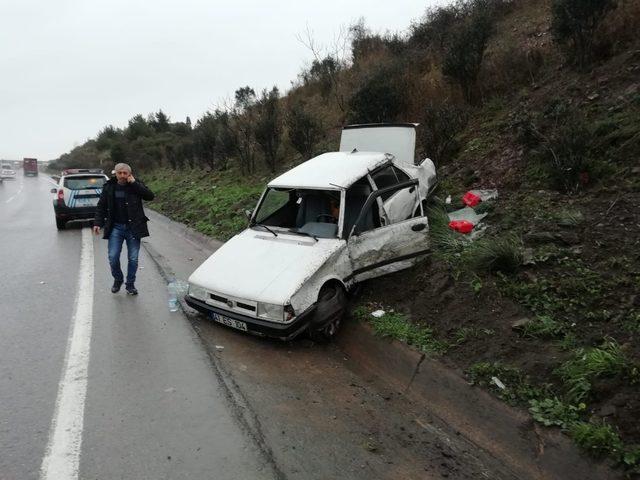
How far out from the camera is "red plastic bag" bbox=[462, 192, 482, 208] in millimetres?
7371

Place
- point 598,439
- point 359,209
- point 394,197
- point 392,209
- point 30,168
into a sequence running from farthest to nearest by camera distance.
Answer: point 30,168
point 394,197
point 392,209
point 359,209
point 598,439

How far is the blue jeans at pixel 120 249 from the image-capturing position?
6523 millimetres

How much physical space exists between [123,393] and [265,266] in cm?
193

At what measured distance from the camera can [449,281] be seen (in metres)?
5.46

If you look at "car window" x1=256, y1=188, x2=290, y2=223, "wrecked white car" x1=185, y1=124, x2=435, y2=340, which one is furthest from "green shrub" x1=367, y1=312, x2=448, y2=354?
"car window" x1=256, y1=188, x2=290, y2=223

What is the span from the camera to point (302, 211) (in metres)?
6.36

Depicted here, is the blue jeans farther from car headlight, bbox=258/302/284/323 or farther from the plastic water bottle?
car headlight, bbox=258/302/284/323

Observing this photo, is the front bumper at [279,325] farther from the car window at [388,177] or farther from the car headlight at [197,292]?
the car window at [388,177]

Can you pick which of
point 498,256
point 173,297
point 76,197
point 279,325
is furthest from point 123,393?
point 76,197

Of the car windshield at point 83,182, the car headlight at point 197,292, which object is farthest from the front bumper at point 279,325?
the car windshield at point 83,182

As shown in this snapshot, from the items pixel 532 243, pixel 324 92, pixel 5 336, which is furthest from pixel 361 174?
pixel 324 92

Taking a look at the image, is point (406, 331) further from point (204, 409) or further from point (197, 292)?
point (197, 292)

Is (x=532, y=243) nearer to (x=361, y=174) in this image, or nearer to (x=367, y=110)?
(x=361, y=174)

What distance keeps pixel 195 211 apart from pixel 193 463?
12144 mm
